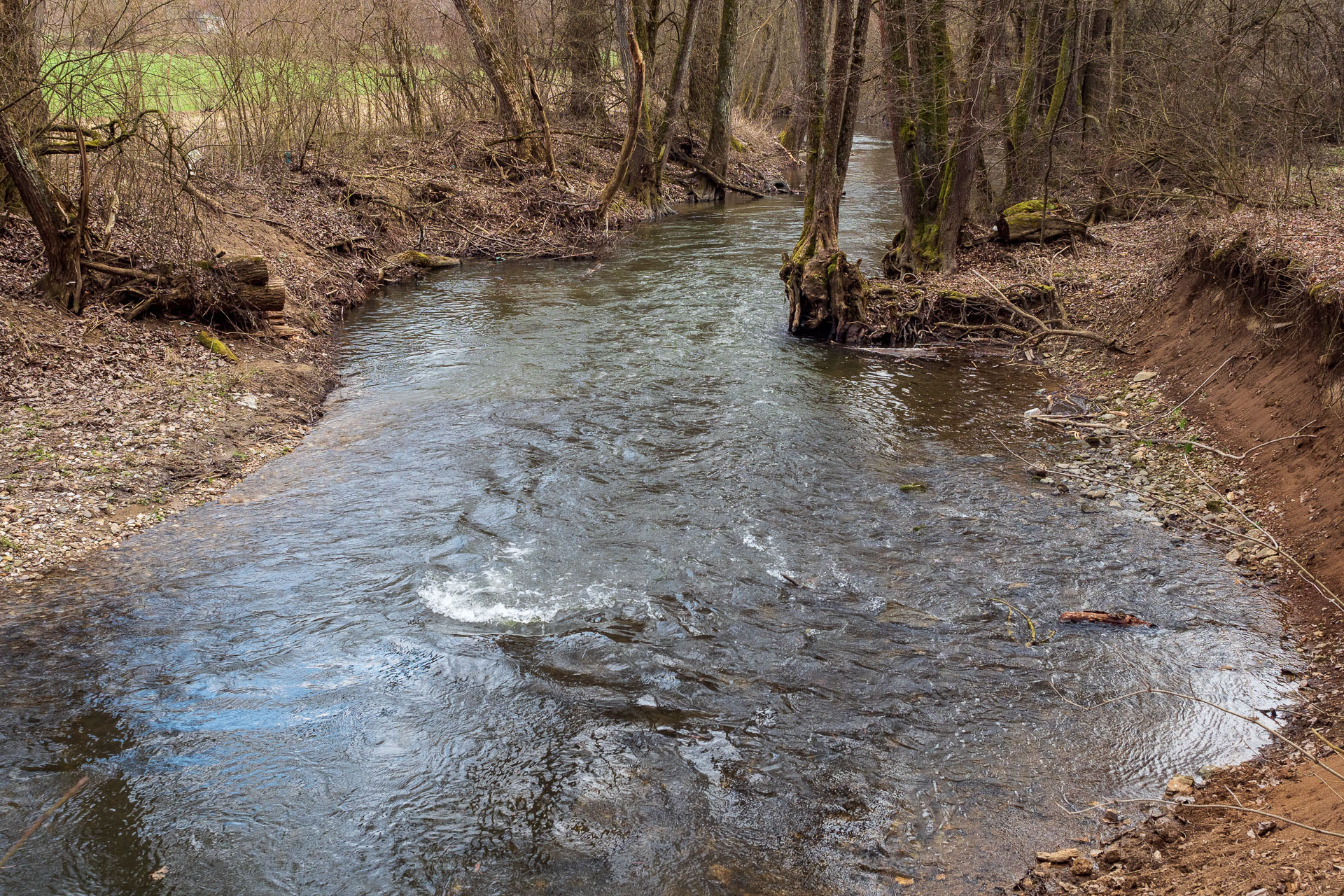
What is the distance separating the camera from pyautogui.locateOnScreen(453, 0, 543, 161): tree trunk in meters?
21.0

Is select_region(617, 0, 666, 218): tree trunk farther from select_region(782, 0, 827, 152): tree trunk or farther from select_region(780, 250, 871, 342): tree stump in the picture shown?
select_region(780, 250, 871, 342): tree stump

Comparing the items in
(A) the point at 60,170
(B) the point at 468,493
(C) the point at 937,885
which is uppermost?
(A) the point at 60,170

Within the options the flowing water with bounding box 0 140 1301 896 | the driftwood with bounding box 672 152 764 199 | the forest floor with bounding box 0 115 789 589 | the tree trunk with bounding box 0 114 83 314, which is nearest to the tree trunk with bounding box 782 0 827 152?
the flowing water with bounding box 0 140 1301 896

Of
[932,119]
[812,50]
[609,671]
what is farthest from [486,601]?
→ [932,119]

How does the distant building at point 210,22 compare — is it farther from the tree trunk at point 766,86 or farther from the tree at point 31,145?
the tree trunk at point 766,86

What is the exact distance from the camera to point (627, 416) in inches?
422

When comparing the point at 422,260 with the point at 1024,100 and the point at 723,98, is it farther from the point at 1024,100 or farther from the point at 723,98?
the point at 1024,100

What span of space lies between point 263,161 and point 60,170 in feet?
21.2

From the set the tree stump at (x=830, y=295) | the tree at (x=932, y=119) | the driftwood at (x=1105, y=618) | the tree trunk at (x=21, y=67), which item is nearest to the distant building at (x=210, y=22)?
the tree trunk at (x=21, y=67)

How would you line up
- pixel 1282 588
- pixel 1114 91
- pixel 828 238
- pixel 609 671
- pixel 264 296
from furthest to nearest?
pixel 1114 91
pixel 828 238
pixel 264 296
pixel 1282 588
pixel 609 671

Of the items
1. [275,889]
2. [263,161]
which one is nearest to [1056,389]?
[275,889]

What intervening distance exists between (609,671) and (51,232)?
938 cm

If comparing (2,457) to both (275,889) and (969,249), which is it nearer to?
(275,889)

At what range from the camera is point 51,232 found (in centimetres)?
1069
